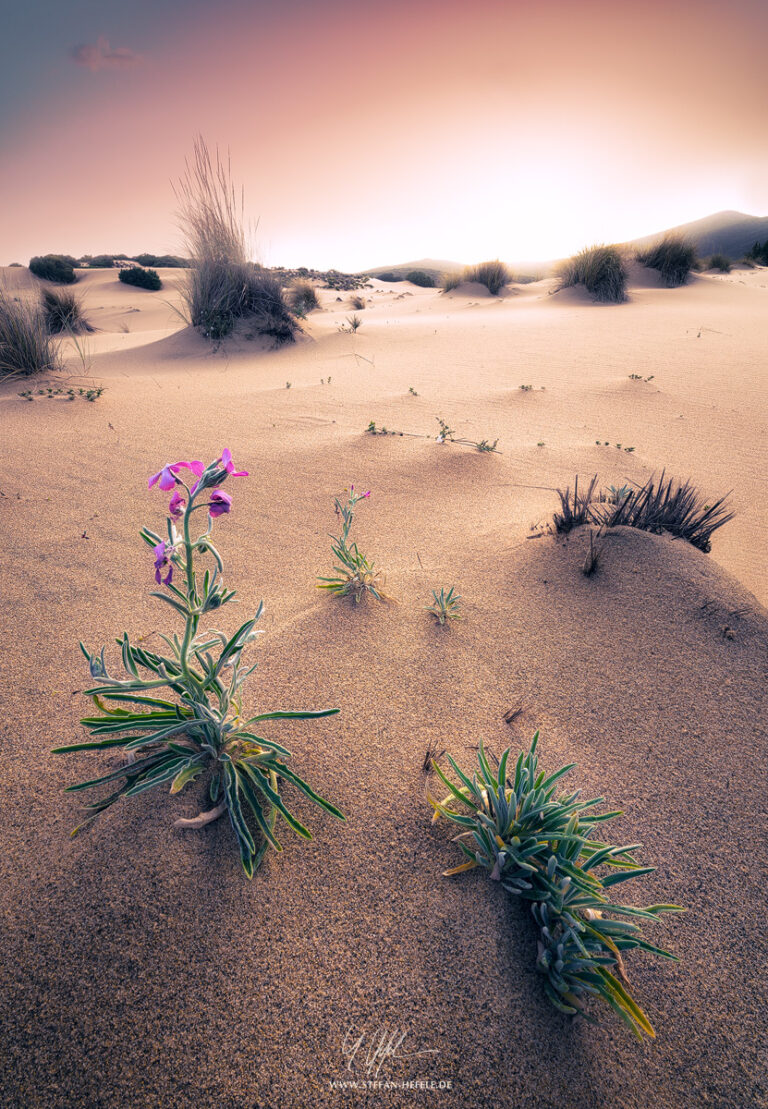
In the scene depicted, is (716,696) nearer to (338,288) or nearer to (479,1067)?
(479,1067)

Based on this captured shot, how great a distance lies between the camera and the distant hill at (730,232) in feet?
158

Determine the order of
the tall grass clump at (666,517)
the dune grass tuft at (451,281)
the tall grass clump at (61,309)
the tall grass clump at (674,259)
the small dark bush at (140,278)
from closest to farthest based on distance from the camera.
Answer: the tall grass clump at (666,517) < the tall grass clump at (61,309) < the tall grass clump at (674,259) < the dune grass tuft at (451,281) < the small dark bush at (140,278)

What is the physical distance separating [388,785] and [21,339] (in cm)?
540

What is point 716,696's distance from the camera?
5.36 feet

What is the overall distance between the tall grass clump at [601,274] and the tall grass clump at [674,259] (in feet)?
4.98

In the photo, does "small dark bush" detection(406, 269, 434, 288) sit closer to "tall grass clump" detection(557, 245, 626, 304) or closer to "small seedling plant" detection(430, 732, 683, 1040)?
"tall grass clump" detection(557, 245, 626, 304)

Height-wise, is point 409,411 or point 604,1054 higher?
point 409,411

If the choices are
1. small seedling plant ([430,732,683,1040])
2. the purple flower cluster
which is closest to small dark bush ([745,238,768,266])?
small seedling plant ([430,732,683,1040])

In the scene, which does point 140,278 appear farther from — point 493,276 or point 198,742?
point 198,742

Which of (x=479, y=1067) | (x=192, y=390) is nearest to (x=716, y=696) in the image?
(x=479, y=1067)

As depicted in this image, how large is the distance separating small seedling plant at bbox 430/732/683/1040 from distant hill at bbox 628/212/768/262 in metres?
53.9

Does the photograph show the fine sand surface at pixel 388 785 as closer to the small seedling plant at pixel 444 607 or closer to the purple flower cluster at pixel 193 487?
the small seedling plant at pixel 444 607

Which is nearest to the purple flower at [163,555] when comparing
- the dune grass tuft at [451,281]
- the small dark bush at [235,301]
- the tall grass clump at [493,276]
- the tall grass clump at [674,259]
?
the small dark bush at [235,301]

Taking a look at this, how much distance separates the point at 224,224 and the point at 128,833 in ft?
24.5
